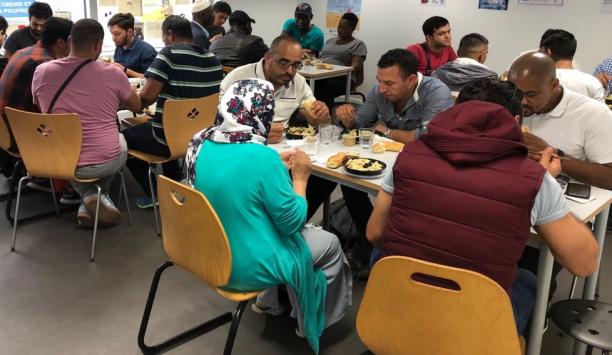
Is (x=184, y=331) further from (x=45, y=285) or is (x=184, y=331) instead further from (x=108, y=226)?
(x=108, y=226)

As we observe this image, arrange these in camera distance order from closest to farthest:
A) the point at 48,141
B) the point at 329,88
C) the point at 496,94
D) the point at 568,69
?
1. the point at 496,94
2. the point at 48,141
3. the point at 568,69
4. the point at 329,88

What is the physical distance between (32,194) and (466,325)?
3.49 meters

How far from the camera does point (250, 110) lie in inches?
74.1

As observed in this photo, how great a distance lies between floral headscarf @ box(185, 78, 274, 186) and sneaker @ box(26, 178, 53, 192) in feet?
7.48

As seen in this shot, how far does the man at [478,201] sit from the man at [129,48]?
3.43m

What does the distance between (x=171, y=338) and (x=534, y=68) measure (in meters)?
1.95

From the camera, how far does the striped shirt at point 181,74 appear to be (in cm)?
329

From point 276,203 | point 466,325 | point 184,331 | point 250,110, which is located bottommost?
point 184,331

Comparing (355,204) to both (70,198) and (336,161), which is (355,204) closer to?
(336,161)

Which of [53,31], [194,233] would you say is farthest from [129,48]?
[194,233]

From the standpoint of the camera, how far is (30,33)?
4.40 m

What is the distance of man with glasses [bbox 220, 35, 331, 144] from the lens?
9.79ft

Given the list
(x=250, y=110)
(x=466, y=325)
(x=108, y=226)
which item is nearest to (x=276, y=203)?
(x=250, y=110)

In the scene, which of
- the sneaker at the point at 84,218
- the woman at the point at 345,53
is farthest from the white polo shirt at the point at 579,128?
the woman at the point at 345,53
